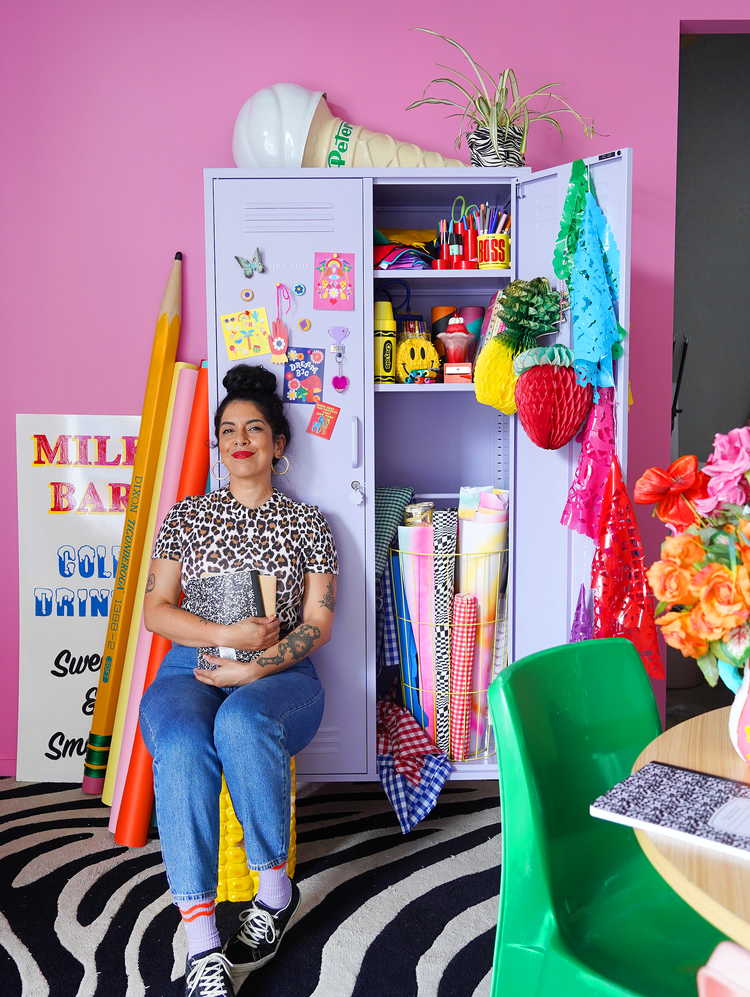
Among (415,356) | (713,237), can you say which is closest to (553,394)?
(415,356)

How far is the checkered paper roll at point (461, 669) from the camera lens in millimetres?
2209

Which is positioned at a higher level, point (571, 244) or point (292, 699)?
point (571, 244)

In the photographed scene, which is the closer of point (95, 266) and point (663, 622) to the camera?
point (663, 622)

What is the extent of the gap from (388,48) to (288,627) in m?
1.91

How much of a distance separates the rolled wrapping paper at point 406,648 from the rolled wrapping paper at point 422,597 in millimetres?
14

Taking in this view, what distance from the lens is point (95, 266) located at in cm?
243

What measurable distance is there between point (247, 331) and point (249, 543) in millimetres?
647

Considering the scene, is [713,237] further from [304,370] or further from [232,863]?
[232,863]

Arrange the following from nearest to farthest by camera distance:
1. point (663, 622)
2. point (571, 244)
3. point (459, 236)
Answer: point (663, 622) → point (571, 244) → point (459, 236)

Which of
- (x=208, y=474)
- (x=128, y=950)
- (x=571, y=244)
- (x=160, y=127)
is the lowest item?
(x=128, y=950)

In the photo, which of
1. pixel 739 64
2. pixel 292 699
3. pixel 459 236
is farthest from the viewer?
pixel 739 64

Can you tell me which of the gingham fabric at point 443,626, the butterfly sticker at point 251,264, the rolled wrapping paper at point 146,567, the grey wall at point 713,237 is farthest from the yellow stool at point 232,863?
the grey wall at point 713,237

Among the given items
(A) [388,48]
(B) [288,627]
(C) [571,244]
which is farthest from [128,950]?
(A) [388,48]

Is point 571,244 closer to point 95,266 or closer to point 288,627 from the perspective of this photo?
point 288,627
